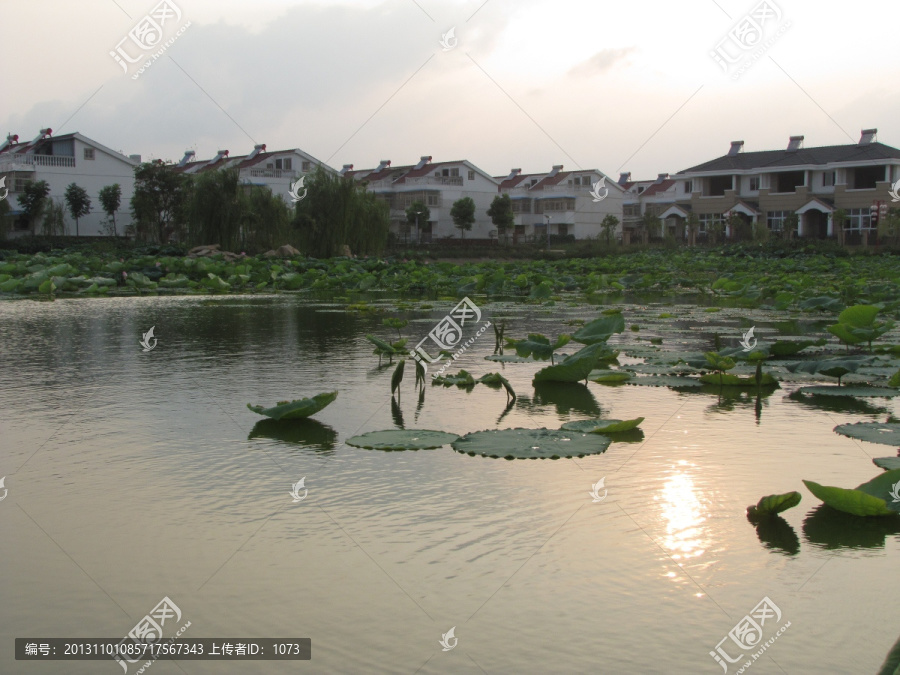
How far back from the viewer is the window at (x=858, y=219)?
3819 cm

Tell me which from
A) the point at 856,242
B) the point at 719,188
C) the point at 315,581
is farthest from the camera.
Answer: the point at 719,188

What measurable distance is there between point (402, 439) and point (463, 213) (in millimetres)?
43917

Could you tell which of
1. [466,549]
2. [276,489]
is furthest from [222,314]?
[466,549]

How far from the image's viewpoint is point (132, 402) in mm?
3691

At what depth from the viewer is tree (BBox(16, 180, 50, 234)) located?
34.3 m

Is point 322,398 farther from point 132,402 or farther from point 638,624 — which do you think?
point 638,624

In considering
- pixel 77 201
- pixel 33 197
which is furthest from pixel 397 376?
pixel 77 201

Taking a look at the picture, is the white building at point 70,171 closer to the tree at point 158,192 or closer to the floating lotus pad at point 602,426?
the tree at point 158,192

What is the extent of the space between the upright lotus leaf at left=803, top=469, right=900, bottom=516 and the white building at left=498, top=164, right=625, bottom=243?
163 feet

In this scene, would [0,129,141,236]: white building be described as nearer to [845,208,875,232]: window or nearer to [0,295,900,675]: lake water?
[845,208,875,232]: window

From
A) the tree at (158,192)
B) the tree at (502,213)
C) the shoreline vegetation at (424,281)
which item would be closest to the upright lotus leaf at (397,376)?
the shoreline vegetation at (424,281)

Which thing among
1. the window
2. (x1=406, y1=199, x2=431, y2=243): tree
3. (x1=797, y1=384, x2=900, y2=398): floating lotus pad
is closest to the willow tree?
(x1=797, y1=384, x2=900, y2=398): floating lotus pad

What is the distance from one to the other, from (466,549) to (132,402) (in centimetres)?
224

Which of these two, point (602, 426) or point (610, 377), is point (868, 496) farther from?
point (610, 377)
